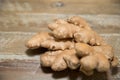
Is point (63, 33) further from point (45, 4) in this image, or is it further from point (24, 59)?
point (45, 4)

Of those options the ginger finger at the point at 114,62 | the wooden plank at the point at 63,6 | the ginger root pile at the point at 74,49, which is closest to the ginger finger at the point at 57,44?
the ginger root pile at the point at 74,49

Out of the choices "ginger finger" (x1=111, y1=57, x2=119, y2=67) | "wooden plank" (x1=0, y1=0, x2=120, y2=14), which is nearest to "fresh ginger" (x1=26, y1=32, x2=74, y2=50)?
"ginger finger" (x1=111, y1=57, x2=119, y2=67)

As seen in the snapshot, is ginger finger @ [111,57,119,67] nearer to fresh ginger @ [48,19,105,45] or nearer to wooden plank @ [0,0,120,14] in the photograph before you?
fresh ginger @ [48,19,105,45]

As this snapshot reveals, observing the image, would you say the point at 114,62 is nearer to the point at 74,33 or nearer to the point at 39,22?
the point at 74,33

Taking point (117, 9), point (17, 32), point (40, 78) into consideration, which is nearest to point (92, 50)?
point (40, 78)

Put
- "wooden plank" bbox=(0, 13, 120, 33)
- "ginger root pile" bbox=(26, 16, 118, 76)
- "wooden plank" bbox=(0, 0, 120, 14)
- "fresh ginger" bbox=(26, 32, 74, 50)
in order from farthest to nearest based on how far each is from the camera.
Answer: "wooden plank" bbox=(0, 0, 120, 14) < "wooden plank" bbox=(0, 13, 120, 33) < "fresh ginger" bbox=(26, 32, 74, 50) < "ginger root pile" bbox=(26, 16, 118, 76)

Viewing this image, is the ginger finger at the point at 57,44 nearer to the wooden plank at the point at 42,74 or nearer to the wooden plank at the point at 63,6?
the wooden plank at the point at 42,74
